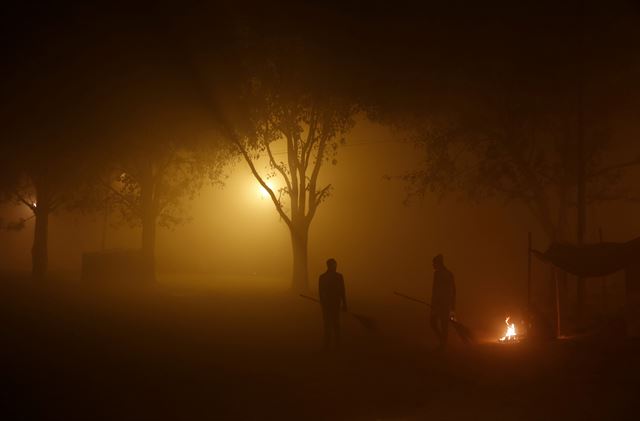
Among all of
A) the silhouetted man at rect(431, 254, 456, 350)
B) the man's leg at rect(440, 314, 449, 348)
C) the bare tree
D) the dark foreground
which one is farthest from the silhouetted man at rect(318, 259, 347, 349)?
the bare tree

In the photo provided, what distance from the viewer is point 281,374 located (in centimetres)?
1075

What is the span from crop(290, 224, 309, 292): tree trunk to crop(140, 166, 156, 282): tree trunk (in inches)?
243

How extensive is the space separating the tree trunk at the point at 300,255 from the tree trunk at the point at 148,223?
617 centimetres

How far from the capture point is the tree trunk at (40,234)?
25.7 m

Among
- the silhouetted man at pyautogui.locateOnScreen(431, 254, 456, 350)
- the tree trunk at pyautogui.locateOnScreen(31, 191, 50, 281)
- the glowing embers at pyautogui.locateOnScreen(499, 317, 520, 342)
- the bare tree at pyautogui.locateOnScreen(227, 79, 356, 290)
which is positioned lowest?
the glowing embers at pyautogui.locateOnScreen(499, 317, 520, 342)

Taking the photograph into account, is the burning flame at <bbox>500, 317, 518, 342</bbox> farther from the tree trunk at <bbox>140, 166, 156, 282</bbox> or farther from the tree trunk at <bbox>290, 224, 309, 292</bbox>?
the tree trunk at <bbox>140, 166, 156, 282</bbox>

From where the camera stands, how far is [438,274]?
12.2 meters

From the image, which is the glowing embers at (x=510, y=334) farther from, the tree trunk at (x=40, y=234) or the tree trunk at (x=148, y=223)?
the tree trunk at (x=40, y=234)

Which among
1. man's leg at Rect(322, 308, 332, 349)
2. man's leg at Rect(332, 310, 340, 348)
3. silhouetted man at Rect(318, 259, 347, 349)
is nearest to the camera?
silhouetted man at Rect(318, 259, 347, 349)

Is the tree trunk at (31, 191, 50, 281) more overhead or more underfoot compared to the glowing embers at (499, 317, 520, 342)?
more overhead

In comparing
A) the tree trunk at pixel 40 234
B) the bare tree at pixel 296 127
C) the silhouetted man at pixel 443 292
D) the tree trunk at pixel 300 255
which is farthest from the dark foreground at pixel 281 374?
the tree trunk at pixel 40 234

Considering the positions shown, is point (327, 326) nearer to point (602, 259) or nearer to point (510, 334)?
point (510, 334)

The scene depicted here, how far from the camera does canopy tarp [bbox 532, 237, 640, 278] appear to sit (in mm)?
12571

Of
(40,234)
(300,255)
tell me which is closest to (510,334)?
(300,255)
